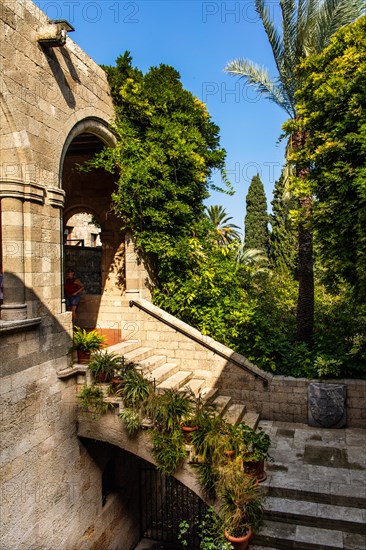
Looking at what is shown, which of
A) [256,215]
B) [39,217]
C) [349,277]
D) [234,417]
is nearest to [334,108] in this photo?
[349,277]

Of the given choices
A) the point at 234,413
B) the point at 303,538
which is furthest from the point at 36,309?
the point at 303,538

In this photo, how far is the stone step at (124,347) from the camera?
8.69m

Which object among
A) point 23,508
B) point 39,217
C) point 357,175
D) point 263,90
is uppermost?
point 263,90

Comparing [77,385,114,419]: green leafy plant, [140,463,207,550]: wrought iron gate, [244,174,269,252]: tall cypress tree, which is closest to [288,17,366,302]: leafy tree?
[77,385,114,419]: green leafy plant

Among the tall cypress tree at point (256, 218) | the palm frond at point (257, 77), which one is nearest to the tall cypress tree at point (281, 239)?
the tall cypress tree at point (256, 218)

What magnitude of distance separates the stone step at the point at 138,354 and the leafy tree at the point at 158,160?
6.27 ft

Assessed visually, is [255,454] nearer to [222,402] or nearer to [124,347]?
[222,402]

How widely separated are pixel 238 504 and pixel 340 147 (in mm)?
5975

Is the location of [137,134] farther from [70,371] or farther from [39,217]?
[70,371]

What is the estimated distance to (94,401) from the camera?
6.79 m

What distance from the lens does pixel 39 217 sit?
6348 mm

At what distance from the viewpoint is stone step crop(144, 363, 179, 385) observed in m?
7.89

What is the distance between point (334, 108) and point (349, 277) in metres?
3.10

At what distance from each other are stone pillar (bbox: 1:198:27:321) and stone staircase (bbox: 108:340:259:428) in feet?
8.54
